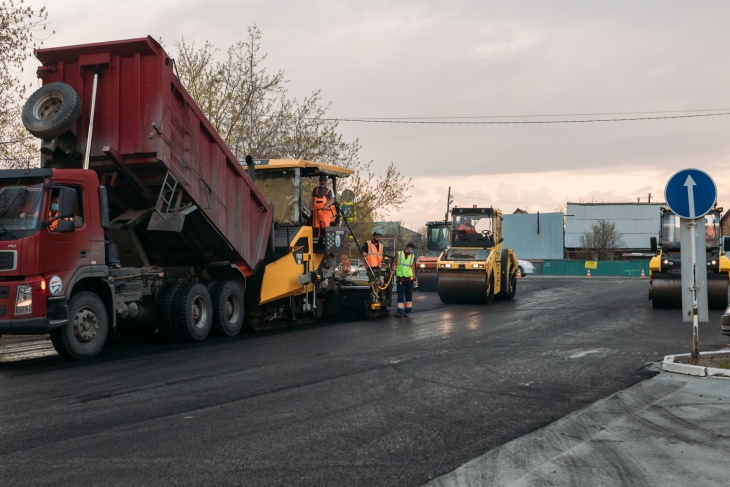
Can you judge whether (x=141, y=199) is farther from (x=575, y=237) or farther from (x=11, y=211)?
(x=575, y=237)

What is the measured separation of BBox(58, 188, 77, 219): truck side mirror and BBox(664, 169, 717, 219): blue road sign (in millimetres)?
7456

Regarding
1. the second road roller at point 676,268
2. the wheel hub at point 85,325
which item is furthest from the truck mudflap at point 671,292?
the wheel hub at point 85,325

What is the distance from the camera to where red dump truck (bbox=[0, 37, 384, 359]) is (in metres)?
9.94

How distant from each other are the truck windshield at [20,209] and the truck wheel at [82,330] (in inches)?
43.8

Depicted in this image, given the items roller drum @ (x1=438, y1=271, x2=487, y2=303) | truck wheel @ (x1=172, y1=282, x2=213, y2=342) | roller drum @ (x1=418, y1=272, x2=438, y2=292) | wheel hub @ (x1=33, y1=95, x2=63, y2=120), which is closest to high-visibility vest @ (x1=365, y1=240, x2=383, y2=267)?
roller drum @ (x1=438, y1=271, x2=487, y2=303)

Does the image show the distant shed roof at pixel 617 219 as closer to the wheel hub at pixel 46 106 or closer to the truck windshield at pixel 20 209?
the wheel hub at pixel 46 106

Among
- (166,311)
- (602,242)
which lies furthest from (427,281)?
(602,242)

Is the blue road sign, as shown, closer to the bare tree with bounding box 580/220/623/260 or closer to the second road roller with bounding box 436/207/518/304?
the second road roller with bounding box 436/207/518/304

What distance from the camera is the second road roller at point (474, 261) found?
68.2 ft

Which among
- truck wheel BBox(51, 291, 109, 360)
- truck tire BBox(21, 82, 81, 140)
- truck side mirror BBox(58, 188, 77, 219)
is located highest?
truck tire BBox(21, 82, 81, 140)

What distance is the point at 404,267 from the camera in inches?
685

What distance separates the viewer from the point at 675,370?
30.9ft

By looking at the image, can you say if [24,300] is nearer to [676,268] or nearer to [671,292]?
[671,292]

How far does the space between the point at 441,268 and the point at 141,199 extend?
10.8m
